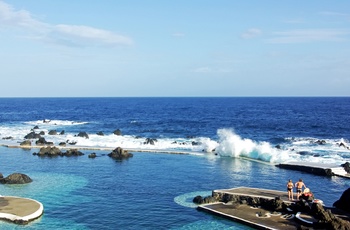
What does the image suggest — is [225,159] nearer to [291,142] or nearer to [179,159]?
[179,159]

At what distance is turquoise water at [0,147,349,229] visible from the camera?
28469 millimetres

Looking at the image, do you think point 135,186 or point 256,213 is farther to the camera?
point 135,186

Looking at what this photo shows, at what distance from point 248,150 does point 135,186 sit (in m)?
22.5

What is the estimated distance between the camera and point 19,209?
2928cm

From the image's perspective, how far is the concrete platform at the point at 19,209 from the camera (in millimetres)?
27773

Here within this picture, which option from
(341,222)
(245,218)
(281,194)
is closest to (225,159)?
(281,194)

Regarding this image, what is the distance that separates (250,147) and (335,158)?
11393 mm

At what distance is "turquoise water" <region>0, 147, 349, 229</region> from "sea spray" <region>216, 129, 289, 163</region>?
2445 mm

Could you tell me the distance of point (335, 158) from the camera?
180ft

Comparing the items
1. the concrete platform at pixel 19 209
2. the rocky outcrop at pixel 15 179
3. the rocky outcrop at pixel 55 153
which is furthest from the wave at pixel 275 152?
the concrete platform at pixel 19 209

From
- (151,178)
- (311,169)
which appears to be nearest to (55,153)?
(151,178)

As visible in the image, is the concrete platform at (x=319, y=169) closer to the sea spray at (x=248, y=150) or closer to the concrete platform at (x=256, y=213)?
the sea spray at (x=248, y=150)

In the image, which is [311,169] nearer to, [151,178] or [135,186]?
[151,178]

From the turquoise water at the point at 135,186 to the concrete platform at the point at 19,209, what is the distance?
0.59 m
